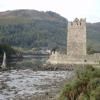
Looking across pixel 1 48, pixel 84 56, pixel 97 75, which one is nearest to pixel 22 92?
pixel 97 75

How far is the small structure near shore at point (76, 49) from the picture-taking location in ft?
354

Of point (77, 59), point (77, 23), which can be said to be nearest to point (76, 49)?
point (77, 59)

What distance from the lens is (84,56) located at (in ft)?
353

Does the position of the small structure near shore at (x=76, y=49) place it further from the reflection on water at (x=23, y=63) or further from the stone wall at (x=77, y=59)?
the reflection on water at (x=23, y=63)

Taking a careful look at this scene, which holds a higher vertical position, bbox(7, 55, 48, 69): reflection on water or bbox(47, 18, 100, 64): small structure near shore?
bbox(47, 18, 100, 64): small structure near shore

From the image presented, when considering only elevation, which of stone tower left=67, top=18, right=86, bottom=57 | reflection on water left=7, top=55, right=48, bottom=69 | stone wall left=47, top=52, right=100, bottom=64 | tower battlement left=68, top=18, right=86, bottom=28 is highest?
tower battlement left=68, top=18, right=86, bottom=28

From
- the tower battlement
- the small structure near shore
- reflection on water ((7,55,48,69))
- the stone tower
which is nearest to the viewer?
the small structure near shore

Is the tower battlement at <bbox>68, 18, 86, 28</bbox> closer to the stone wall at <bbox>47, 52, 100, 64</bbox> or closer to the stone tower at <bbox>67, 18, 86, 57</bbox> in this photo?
the stone tower at <bbox>67, 18, 86, 57</bbox>

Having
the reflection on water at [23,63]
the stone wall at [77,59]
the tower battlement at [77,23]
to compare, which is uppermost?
the tower battlement at [77,23]

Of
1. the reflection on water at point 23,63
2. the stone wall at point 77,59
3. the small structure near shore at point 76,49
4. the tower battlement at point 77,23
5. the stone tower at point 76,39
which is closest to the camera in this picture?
the stone wall at point 77,59

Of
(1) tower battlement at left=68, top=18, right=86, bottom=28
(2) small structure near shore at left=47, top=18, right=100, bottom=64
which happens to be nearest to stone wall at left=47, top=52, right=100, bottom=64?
(2) small structure near shore at left=47, top=18, right=100, bottom=64

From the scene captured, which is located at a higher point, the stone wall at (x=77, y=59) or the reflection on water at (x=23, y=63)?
the stone wall at (x=77, y=59)

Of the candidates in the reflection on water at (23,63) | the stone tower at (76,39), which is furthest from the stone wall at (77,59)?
the reflection on water at (23,63)

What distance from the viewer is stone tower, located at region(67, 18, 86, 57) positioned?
110150 millimetres
